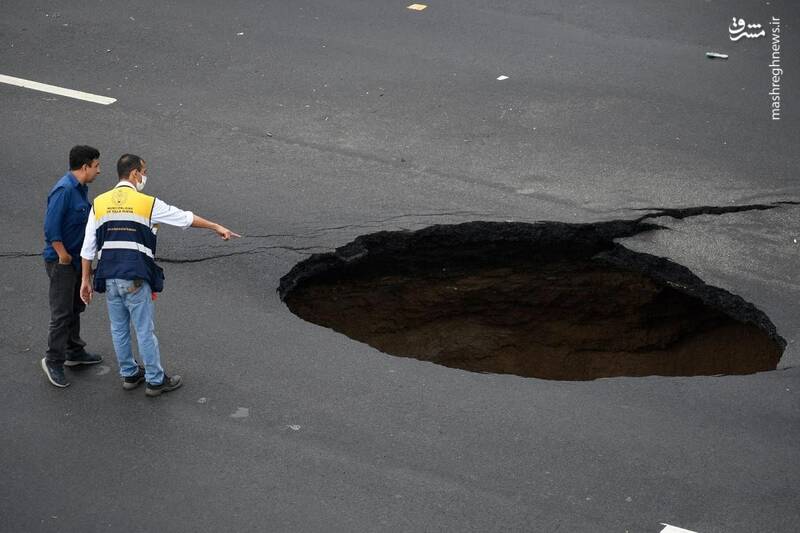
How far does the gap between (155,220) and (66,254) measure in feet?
2.56

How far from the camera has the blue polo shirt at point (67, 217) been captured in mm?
6465

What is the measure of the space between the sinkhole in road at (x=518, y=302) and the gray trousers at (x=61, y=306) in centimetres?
207

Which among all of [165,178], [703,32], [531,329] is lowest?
[531,329]

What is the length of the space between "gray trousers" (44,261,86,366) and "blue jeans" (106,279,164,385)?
0.43 meters

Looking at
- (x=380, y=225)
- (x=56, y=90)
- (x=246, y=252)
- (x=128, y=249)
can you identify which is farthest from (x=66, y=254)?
(x=56, y=90)

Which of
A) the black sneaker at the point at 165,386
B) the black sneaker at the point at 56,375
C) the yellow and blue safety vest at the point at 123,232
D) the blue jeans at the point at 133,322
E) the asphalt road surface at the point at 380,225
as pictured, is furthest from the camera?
the black sneaker at the point at 56,375

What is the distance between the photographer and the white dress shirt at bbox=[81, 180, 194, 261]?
247 inches

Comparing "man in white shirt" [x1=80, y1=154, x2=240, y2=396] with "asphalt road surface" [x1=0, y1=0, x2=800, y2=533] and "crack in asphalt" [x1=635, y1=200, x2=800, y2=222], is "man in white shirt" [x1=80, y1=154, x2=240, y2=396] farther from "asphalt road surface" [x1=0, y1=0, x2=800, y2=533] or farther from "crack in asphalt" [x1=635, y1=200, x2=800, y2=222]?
"crack in asphalt" [x1=635, y1=200, x2=800, y2=222]

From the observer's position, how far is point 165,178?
9367 mm

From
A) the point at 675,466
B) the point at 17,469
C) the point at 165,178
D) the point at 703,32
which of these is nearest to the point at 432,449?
the point at 675,466

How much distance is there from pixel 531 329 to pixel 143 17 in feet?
24.4

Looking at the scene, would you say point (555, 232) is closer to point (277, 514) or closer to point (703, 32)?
point (277, 514)

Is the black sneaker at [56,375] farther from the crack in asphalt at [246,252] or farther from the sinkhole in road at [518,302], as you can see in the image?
the sinkhole in road at [518,302]

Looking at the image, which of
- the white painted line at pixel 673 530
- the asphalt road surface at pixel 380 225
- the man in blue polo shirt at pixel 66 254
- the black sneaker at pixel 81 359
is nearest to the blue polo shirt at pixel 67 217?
the man in blue polo shirt at pixel 66 254
